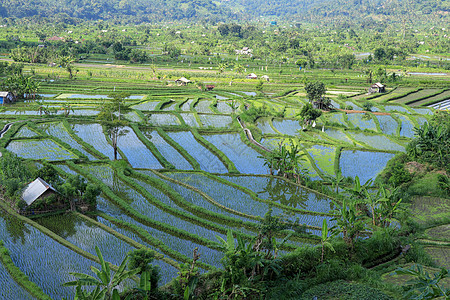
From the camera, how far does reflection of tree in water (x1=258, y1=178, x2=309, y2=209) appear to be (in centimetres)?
1709

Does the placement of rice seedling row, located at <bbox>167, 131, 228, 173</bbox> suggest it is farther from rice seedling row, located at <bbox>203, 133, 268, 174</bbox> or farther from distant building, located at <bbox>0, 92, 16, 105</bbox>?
distant building, located at <bbox>0, 92, 16, 105</bbox>

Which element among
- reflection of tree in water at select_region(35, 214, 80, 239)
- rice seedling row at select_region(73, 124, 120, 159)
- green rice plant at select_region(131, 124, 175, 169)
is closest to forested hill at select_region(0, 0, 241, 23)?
rice seedling row at select_region(73, 124, 120, 159)

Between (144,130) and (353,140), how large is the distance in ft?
42.8

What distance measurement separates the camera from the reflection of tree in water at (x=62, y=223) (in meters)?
13.7

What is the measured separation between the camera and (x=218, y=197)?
17125mm

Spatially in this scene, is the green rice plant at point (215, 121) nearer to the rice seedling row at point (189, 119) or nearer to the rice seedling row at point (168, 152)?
the rice seedling row at point (189, 119)

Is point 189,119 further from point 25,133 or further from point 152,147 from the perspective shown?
point 25,133

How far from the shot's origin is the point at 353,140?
25.6 m

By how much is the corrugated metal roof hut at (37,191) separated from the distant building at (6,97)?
1898 centimetres

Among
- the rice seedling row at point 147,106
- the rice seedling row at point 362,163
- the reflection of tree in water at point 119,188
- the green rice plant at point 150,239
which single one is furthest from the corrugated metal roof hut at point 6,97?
the rice seedling row at point 362,163

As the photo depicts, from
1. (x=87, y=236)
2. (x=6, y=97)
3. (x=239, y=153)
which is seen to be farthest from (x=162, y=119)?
(x=87, y=236)

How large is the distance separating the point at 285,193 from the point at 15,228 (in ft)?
34.3

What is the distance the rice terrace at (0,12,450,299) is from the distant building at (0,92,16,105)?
0.29ft

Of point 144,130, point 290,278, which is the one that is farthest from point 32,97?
point 290,278
